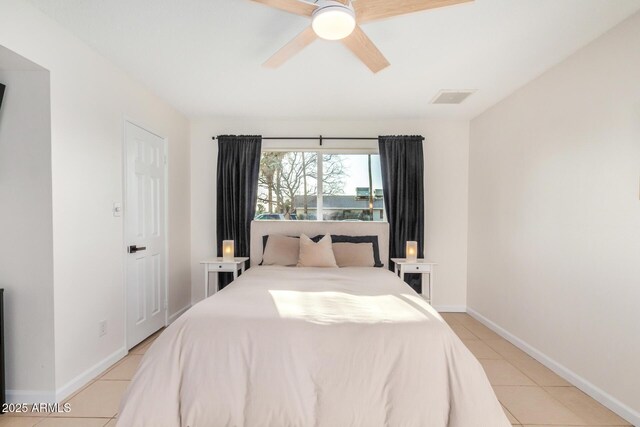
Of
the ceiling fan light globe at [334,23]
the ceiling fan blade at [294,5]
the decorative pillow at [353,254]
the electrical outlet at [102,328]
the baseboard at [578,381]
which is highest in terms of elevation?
the ceiling fan blade at [294,5]

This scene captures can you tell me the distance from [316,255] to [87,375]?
6.85 feet

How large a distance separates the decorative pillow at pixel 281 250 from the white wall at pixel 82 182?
4.66 feet

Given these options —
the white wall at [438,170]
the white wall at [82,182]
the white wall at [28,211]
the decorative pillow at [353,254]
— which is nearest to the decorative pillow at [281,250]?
the decorative pillow at [353,254]

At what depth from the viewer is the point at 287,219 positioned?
421 centimetres

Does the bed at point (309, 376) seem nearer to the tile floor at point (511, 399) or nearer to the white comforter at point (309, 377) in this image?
the white comforter at point (309, 377)

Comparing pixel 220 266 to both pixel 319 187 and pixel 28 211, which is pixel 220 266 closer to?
pixel 319 187

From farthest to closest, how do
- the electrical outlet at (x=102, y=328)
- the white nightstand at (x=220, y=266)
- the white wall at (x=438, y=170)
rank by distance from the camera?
the white wall at (x=438, y=170) → the white nightstand at (x=220, y=266) → the electrical outlet at (x=102, y=328)

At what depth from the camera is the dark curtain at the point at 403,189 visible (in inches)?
157

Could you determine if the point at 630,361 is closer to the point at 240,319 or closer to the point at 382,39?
the point at 240,319

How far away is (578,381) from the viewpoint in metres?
2.32

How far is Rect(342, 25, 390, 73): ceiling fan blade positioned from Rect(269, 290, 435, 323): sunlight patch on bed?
161cm

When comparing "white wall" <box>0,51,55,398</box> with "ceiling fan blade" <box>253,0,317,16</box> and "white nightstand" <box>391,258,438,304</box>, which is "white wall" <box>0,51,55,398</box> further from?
"white nightstand" <box>391,258,438,304</box>

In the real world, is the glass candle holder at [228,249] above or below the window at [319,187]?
below

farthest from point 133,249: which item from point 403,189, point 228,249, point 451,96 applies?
point 451,96
